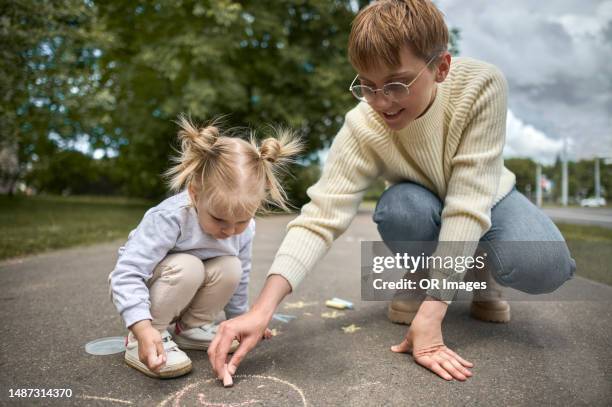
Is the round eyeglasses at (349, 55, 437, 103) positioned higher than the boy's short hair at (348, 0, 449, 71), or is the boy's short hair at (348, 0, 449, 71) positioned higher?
the boy's short hair at (348, 0, 449, 71)

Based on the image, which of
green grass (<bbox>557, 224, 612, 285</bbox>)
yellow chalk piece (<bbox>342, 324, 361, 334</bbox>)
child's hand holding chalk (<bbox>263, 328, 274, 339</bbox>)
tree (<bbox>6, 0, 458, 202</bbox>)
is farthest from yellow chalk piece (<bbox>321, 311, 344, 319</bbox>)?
tree (<bbox>6, 0, 458, 202</bbox>)

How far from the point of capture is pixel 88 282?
306 centimetres

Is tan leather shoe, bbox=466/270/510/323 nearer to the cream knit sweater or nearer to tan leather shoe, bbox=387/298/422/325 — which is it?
tan leather shoe, bbox=387/298/422/325

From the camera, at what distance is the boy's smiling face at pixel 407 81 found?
164 centimetres

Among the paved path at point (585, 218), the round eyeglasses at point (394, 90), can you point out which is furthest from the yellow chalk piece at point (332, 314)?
the paved path at point (585, 218)

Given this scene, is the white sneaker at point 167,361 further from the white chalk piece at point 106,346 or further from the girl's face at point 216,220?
the girl's face at point 216,220

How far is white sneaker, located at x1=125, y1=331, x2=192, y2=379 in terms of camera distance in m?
1.58

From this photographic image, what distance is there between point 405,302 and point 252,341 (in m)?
0.99

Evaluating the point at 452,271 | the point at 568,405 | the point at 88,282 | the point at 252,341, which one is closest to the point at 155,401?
the point at 252,341

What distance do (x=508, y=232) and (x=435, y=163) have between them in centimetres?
43

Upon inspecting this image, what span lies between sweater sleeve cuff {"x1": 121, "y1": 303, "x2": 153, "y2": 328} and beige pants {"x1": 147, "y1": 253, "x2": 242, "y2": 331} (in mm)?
126

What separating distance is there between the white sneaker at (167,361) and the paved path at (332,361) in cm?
3

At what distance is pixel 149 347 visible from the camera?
1.50 metres

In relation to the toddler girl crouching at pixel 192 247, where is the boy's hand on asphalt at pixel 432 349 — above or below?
below
